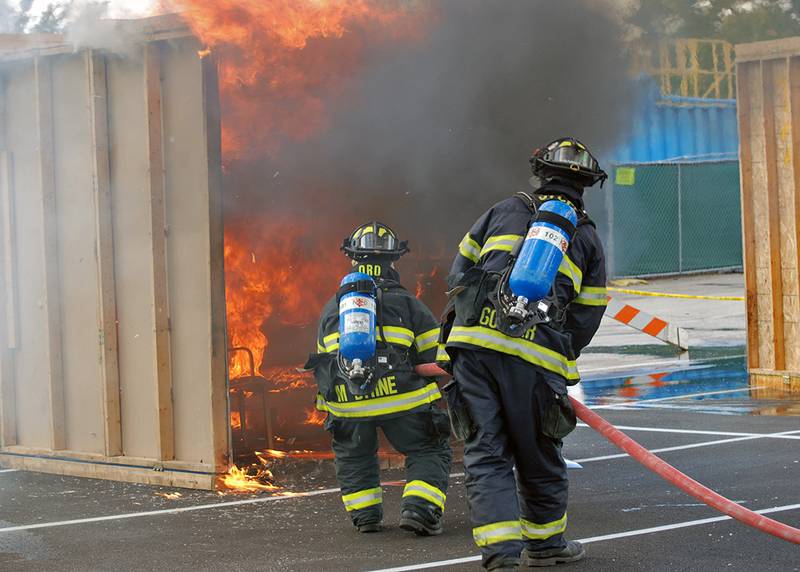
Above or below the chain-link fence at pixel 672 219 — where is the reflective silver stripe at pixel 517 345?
below

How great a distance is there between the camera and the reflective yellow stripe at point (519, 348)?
5602 mm

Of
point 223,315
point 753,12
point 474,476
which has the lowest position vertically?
point 474,476

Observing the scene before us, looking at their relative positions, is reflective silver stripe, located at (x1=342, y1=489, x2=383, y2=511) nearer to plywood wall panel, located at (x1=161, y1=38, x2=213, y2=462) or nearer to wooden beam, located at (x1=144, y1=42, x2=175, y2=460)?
plywood wall panel, located at (x1=161, y1=38, x2=213, y2=462)

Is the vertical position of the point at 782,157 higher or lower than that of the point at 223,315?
higher

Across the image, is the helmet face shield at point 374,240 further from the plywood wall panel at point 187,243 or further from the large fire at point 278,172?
the large fire at point 278,172

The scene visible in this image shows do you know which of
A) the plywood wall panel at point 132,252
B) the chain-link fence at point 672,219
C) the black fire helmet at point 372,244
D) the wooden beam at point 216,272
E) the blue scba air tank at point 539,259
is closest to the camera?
the blue scba air tank at point 539,259

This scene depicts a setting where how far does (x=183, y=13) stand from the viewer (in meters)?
7.90

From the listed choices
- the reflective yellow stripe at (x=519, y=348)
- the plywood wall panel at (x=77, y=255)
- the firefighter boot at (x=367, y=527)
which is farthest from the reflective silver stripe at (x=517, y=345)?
the plywood wall panel at (x=77, y=255)

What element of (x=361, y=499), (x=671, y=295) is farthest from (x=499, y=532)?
(x=671, y=295)

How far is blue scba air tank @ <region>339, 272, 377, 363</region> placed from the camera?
6.47 m

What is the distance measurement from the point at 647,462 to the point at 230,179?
4474 mm

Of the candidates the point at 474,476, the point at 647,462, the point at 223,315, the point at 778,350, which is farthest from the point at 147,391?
the point at 778,350

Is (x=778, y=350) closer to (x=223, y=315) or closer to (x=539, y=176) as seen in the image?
(x=223, y=315)

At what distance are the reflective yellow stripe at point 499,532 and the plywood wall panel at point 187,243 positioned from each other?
9.64 ft
